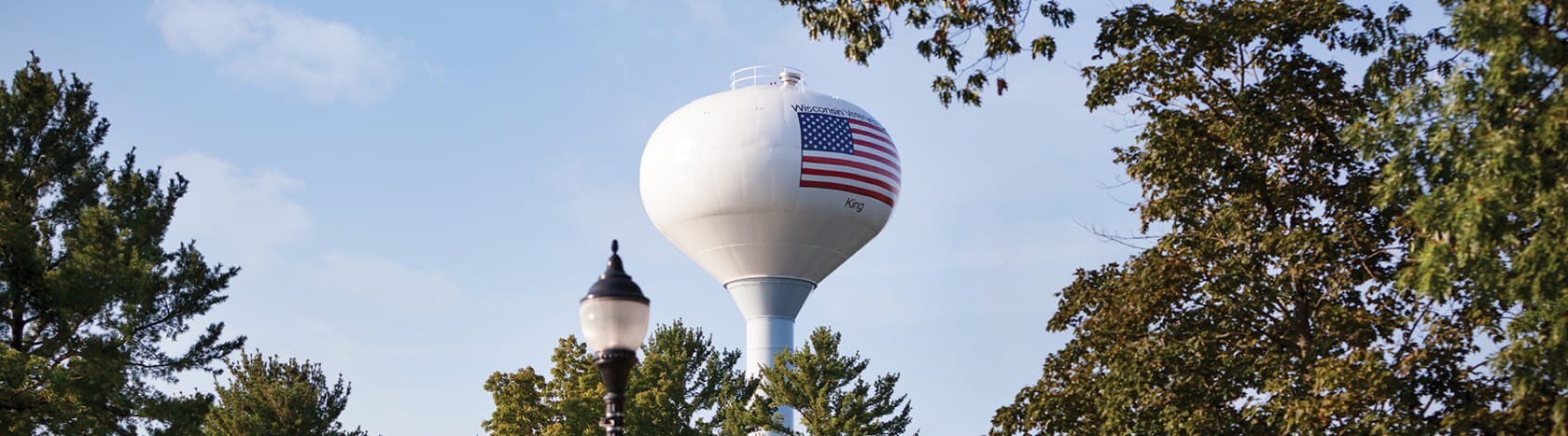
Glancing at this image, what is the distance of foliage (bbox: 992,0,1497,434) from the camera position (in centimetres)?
1950

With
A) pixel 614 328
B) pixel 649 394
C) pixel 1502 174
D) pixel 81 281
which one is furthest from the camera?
pixel 649 394

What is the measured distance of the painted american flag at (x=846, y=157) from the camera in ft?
147

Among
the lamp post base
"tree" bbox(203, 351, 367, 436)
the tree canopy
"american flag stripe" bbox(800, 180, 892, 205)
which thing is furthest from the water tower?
the lamp post base

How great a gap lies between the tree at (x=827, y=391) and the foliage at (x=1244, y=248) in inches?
948

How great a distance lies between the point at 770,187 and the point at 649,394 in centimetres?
629

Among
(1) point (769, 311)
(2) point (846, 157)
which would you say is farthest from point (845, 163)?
(1) point (769, 311)

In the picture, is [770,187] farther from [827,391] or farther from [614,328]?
[614,328]

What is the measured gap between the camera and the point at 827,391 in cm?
4584

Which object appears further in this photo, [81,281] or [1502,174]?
[81,281]

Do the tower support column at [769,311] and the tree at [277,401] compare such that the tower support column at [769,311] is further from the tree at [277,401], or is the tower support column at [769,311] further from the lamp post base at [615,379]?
the lamp post base at [615,379]

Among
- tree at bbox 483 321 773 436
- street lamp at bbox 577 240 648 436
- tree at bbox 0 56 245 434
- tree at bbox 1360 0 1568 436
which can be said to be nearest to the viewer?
street lamp at bbox 577 240 648 436

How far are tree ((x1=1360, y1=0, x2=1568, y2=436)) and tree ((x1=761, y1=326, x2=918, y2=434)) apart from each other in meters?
29.6

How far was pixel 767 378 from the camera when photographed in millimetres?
47250

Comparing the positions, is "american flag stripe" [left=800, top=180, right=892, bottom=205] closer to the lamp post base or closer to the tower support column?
the tower support column
